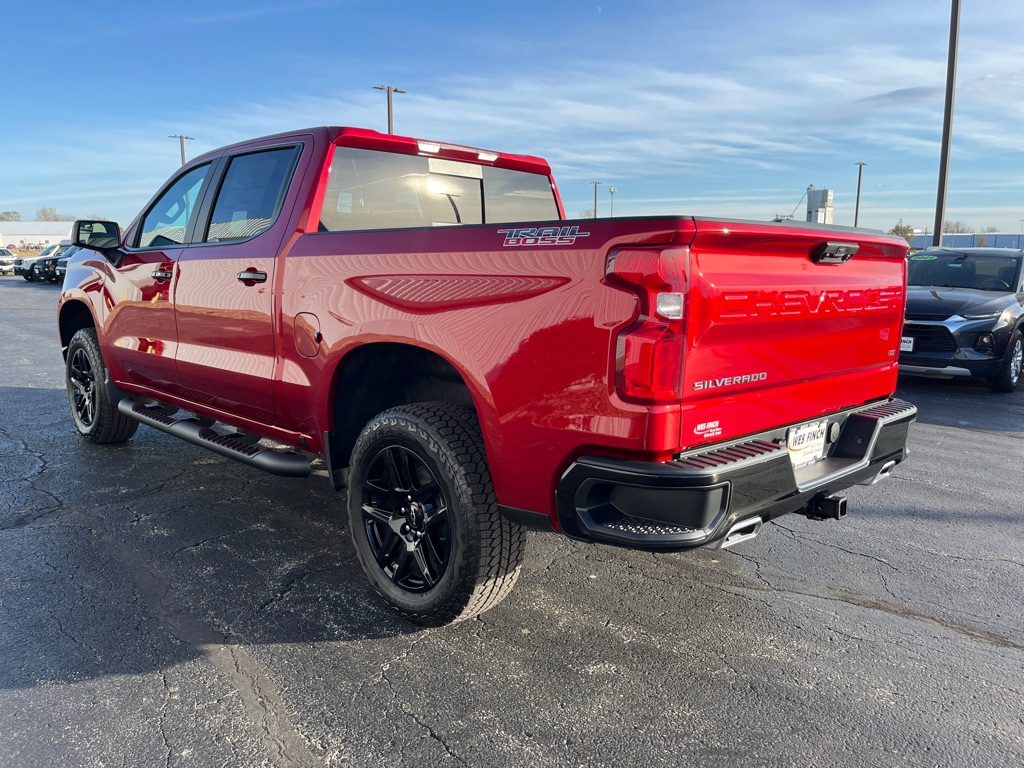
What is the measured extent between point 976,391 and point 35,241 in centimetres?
13050

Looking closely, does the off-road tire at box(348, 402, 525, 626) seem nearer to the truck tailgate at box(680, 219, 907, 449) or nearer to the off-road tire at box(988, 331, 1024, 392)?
the truck tailgate at box(680, 219, 907, 449)

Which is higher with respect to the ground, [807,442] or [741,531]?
[807,442]

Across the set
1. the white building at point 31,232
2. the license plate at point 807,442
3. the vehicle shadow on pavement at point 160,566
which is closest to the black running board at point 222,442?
the vehicle shadow on pavement at point 160,566

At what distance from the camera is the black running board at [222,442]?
370cm

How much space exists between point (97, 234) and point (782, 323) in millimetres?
4553

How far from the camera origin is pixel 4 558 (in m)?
3.70

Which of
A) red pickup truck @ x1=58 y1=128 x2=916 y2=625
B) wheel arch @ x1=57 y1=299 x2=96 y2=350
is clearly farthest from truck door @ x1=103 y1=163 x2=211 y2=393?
wheel arch @ x1=57 y1=299 x2=96 y2=350

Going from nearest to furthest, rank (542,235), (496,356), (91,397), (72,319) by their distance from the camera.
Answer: (542,235)
(496,356)
(91,397)
(72,319)

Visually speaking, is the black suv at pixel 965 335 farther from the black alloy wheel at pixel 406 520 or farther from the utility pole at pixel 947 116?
the utility pole at pixel 947 116

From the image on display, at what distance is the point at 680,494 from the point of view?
2.33 m

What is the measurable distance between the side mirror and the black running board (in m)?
1.05

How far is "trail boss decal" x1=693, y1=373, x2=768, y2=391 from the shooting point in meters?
2.45

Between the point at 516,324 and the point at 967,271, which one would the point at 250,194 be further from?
the point at 967,271

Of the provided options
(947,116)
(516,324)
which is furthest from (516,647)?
(947,116)
